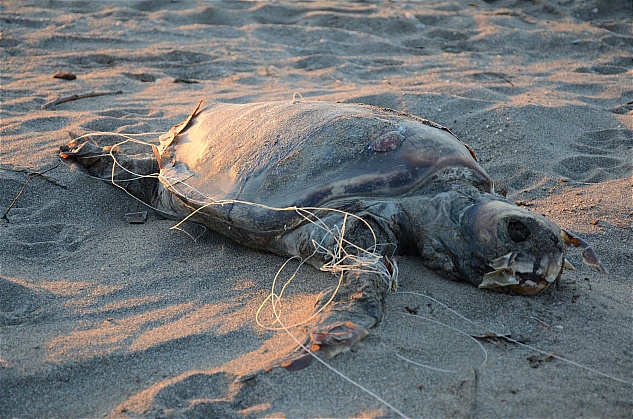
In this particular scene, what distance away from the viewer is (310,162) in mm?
2559

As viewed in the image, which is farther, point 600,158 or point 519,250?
point 600,158

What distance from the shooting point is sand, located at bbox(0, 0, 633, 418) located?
6.02ft

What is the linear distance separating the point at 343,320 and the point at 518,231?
71 cm

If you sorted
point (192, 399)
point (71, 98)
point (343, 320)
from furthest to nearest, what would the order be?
point (71, 98) → point (343, 320) → point (192, 399)

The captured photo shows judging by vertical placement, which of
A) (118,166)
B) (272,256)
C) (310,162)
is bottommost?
(272,256)

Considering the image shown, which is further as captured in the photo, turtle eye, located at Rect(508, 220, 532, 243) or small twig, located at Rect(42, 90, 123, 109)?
small twig, located at Rect(42, 90, 123, 109)

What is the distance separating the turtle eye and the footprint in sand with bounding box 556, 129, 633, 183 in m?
1.29

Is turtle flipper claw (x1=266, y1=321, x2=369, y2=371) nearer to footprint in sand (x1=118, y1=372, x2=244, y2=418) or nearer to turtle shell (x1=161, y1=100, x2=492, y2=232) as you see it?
footprint in sand (x1=118, y1=372, x2=244, y2=418)

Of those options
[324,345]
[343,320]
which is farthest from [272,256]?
[324,345]

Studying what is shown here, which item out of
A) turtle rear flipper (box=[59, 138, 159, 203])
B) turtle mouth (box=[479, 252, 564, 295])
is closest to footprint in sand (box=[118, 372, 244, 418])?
turtle mouth (box=[479, 252, 564, 295])

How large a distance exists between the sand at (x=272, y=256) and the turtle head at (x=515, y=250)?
0.27ft

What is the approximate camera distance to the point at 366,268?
7.62ft

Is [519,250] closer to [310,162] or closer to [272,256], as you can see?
[310,162]

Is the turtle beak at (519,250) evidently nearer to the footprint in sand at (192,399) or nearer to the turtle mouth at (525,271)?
the turtle mouth at (525,271)
